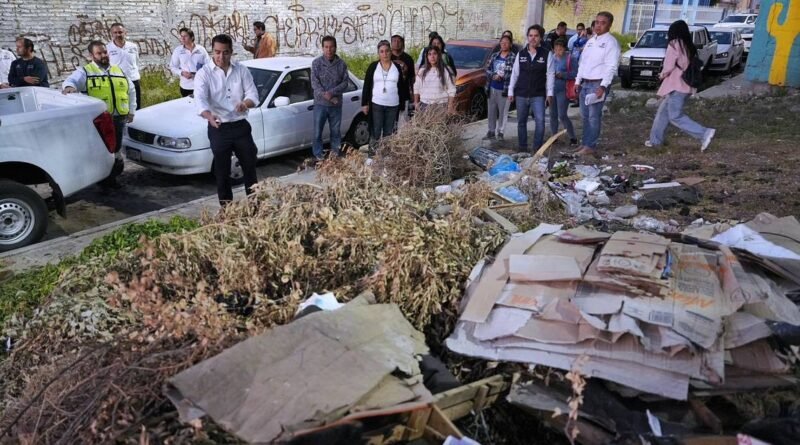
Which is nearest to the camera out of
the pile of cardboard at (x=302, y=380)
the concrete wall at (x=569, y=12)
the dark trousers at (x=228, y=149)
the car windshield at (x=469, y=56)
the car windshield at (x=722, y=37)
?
the pile of cardboard at (x=302, y=380)

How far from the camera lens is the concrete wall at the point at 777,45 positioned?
1486 centimetres

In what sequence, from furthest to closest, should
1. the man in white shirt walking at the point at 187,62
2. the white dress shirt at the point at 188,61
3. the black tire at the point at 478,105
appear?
the black tire at the point at 478,105 < the white dress shirt at the point at 188,61 < the man in white shirt walking at the point at 187,62

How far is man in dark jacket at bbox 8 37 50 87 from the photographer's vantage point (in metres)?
8.81

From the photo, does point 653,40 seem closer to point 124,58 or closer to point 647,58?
point 647,58

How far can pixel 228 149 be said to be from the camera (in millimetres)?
6293

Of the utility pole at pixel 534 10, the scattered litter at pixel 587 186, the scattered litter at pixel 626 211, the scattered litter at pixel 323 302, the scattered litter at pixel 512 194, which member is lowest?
the scattered litter at pixel 626 211

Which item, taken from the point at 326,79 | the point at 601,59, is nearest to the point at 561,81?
the point at 601,59

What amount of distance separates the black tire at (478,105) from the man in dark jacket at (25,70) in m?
7.36

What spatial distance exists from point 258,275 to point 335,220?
68 cm

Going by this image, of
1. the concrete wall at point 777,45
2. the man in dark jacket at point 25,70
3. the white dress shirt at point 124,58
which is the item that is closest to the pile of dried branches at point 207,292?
the white dress shirt at point 124,58

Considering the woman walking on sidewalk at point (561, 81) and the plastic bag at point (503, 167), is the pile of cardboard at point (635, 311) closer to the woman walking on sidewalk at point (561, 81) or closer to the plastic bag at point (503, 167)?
the plastic bag at point (503, 167)

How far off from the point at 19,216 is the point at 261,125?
337cm

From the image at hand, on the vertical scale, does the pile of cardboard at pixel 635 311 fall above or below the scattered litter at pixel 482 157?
above

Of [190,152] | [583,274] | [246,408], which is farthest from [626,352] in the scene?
[190,152]
